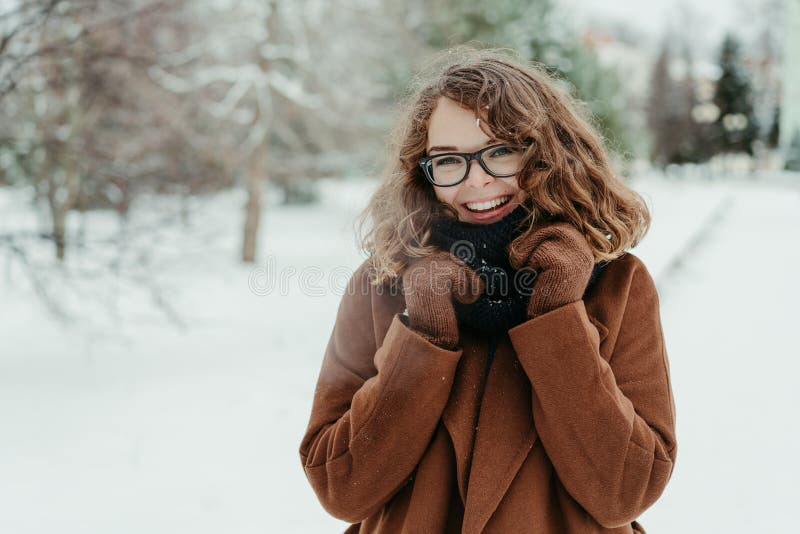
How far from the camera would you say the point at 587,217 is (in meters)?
1.44

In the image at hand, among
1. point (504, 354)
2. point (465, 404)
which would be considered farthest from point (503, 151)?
point (465, 404)

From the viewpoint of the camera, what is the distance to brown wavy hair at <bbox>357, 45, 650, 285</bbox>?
4.49 feet

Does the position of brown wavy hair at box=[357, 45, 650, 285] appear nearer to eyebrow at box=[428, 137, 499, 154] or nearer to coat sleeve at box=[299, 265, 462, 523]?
eyebrow at box=[428, 137, 499, 154]

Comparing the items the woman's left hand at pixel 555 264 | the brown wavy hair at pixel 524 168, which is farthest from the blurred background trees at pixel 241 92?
the woman's left hand at pixel 555 264

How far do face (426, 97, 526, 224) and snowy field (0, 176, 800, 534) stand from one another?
591 mm

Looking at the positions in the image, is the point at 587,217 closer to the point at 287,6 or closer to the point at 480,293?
the point at 480,293

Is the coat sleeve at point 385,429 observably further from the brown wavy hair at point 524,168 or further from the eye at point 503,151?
the eye at point 503,151

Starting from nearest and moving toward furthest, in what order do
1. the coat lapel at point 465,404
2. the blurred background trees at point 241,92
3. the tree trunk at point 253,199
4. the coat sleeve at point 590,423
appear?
1. the coat sleeve at point 590,423
2. the coat lapel at point 465,404
3. the blurred background trees at point 241,92
4. the tree trunk at point 253,199

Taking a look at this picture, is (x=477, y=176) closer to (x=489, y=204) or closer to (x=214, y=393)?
(x=489, y=204)

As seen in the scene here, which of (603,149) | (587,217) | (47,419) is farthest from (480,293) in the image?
(47,419)

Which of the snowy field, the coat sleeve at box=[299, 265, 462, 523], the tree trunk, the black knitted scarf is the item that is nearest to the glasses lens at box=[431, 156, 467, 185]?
the black knitted scarf

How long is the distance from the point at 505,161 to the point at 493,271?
9.8 inches

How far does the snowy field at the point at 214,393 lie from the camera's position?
351 cm

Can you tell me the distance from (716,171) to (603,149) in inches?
1948
